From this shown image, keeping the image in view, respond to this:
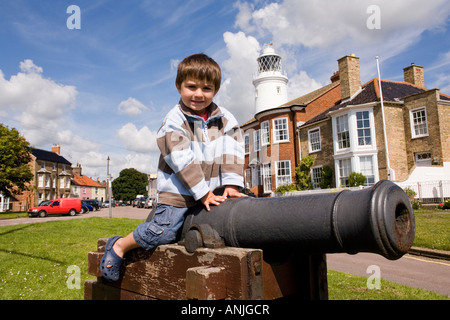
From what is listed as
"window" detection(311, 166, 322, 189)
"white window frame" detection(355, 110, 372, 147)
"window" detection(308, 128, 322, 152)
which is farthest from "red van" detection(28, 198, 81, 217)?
"white window frame" detection(355, 110, 372, 147)

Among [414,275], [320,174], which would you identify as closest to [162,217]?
[414,275]

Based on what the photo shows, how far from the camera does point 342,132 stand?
2291 centimetres

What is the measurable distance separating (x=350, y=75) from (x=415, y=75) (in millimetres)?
5061

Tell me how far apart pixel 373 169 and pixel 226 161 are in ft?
67.3

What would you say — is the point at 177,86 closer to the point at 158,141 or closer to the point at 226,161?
the point at 158,141

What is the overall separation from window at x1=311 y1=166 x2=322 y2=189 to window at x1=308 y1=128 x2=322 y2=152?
55.3 inches

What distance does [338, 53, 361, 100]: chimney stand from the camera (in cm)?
2433

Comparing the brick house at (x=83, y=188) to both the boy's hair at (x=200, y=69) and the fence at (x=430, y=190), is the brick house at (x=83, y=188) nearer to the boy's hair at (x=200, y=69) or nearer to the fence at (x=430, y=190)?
the fence at (x=430, y=190)

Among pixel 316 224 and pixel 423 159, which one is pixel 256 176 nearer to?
pixel 423 159

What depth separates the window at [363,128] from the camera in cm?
2180

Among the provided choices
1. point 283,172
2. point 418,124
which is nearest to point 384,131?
point 418,124

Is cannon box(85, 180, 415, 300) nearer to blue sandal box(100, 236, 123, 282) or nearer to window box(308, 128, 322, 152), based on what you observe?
blue sandal box(100, 236, 123, 282)

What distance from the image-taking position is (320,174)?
24547 millimetres

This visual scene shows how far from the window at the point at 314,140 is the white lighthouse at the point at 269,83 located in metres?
8.51
